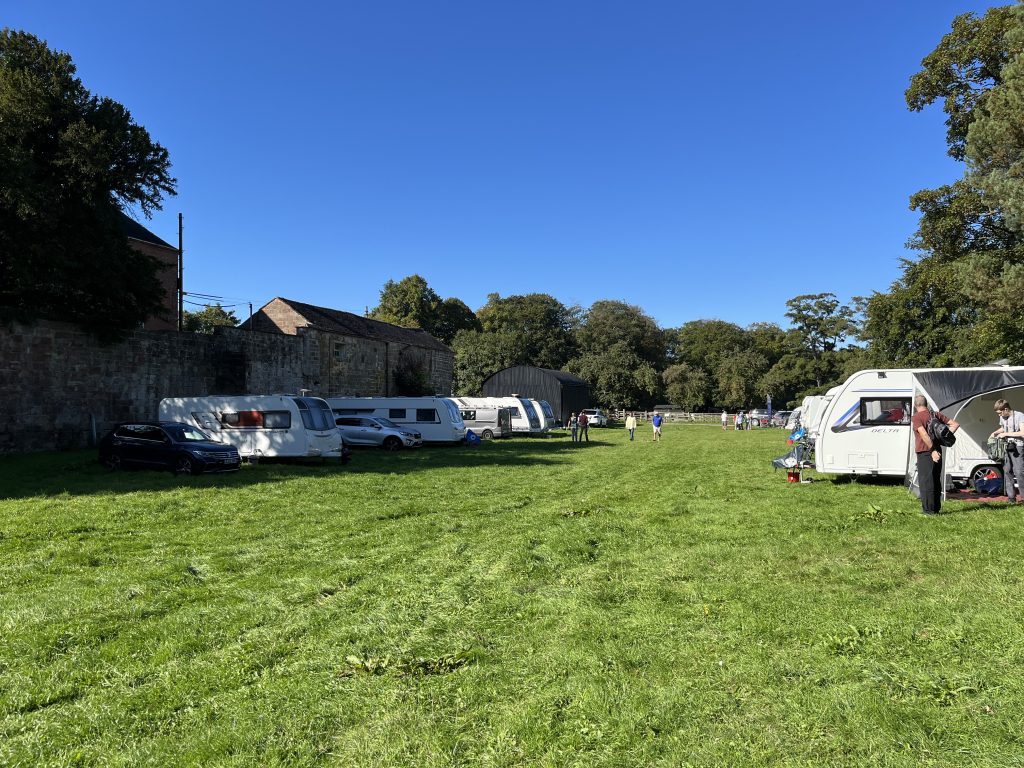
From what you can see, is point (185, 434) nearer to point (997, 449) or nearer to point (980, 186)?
point (997, 449)

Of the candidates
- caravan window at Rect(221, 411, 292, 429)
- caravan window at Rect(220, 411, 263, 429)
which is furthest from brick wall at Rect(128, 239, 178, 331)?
caravan window at Rect(221, 411, 292, 429)

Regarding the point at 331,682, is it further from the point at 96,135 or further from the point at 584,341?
the point at 584,341

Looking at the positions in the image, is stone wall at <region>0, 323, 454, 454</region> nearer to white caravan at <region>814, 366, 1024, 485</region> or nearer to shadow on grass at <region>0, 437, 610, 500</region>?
shadow on grass at <region>0, 437, 610, 500</region>

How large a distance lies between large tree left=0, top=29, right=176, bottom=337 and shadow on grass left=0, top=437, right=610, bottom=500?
5.23 metres

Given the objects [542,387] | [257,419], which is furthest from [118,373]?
[542,387]

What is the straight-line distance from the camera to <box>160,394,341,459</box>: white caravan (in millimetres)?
17953

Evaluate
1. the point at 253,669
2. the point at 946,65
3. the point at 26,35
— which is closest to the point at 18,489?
the point at 253,669

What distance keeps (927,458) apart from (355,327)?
3316 centimetres

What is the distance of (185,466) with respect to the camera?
603 inches

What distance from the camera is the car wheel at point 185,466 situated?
49.8 feet

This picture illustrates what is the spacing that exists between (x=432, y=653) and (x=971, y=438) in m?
11.8

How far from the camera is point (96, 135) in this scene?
1922cm

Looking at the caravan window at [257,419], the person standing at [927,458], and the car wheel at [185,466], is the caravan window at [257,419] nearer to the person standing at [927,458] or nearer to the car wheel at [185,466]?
the car wheel at [185,466]

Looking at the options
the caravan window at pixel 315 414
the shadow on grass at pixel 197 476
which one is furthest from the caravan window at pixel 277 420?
the shadow on grass at pixel 197 476
